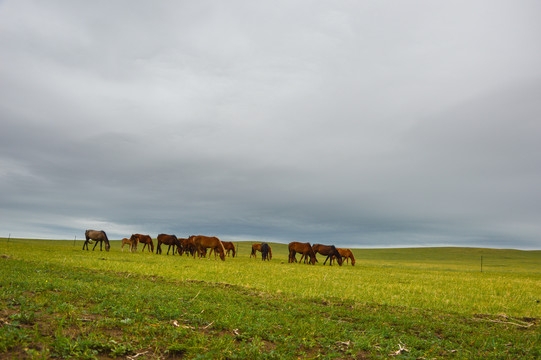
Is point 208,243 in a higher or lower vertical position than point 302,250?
higher

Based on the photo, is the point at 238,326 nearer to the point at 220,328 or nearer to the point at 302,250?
the point at 220,328

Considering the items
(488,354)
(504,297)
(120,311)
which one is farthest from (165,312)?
(504,297)

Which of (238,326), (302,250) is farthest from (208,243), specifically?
(238,326)

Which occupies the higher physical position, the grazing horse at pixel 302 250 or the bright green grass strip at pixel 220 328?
the bright green grass strip at pixel 220 328

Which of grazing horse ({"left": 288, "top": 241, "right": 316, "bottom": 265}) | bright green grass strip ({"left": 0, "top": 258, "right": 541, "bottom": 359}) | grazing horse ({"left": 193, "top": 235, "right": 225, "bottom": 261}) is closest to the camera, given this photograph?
bright green grass strip ({"left": 0, "top": 258, "right": 541, "bottom": 359})

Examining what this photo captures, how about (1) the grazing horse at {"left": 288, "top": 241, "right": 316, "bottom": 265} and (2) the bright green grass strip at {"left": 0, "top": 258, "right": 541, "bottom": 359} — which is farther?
(1) the grazing horse at {"left": 288, "top": 241, "right": 316, "bottom": 265}

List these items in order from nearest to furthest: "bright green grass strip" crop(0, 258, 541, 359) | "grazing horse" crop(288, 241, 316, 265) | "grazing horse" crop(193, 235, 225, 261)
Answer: "bright green grass strip" crop(0, 258, 541, 359), "grazing horse" crop(193, 235, 225, 261), "grazing horse" crop(288, 241, 316, 265)

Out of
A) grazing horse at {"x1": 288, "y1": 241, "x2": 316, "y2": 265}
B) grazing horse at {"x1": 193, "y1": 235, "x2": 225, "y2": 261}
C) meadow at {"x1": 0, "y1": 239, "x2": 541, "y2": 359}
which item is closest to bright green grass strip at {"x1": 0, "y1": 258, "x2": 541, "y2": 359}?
meadow at {"x1": 0, "y1": 239, "x2": 541, "y2": 359}

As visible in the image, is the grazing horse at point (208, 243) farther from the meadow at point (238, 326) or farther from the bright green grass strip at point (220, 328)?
the bright green grass strip at point (220, 328)

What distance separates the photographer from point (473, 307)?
1295cm

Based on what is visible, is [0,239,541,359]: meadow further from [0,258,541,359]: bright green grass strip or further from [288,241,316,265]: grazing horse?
[288,241,316,265]: grazing horse

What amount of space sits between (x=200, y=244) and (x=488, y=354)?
Answer: 1252 inches

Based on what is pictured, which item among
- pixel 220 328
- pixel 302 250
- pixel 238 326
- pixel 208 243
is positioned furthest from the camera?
pixel 302 250

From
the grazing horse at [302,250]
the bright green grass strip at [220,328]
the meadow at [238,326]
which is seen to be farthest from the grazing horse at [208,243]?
the bright green grass strip at [220,328]
